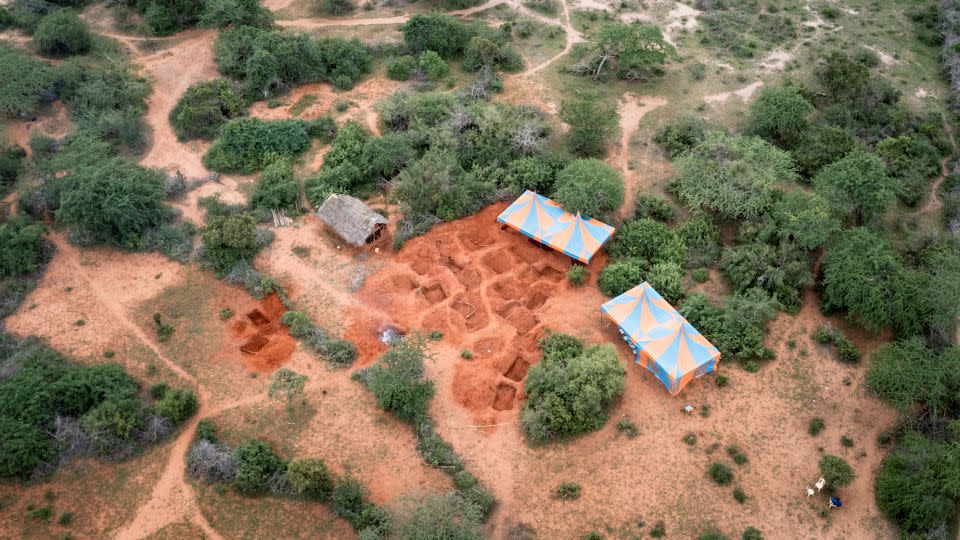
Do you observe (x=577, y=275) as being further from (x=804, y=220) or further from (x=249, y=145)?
(x=249, y=145)

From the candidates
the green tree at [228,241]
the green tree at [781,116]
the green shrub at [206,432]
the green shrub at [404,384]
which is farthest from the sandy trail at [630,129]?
the green shrub at [206,432]

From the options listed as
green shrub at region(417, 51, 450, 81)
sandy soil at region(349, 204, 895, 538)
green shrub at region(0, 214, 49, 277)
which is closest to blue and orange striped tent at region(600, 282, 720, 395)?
sandy soil at region(349, 204, 895, 538)

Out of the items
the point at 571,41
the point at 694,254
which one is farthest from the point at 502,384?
the point at 571,41

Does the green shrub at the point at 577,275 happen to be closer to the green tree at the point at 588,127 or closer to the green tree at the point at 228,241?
the green tree at the point at 588,127

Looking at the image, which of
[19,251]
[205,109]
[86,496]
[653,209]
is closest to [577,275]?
[653,209]

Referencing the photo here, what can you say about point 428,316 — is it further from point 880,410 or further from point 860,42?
point 860,42

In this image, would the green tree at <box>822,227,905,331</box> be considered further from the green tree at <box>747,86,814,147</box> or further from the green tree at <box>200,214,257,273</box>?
the green tree at <box>200,214,257,273</box>
